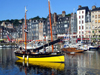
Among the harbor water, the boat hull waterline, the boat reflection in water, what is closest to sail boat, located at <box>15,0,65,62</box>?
the boat hull waterline

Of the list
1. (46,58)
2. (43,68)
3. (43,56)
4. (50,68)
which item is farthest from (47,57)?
(50,68)

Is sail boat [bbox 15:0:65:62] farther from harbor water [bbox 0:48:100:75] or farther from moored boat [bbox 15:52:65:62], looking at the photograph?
harbor water [bbox 0:48:100:75]

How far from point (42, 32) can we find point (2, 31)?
159 feet

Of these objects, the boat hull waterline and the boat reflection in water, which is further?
the boat hull waterline

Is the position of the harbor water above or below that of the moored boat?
below

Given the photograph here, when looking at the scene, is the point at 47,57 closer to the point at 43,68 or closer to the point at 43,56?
the point at 43,56

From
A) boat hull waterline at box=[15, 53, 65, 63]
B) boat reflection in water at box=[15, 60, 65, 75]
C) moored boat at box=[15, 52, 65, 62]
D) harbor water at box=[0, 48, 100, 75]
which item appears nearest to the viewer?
harbor water at box=[0, 48, 100, 75]

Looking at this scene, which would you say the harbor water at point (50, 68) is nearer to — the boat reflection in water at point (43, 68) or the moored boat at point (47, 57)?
the boat reflection in water at point (43, 68)

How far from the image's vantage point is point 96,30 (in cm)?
9856

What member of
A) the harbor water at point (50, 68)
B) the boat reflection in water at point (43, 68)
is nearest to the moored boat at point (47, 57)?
the boat reflection in water at point (43, 68)

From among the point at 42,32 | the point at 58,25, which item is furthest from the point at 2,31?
the point at 58,25

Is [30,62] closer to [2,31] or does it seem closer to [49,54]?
[49,54]

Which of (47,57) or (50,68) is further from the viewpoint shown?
(47,57)

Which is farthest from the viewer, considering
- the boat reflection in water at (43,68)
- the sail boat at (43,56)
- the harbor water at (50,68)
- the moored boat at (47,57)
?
the sail boat at (43,56)
